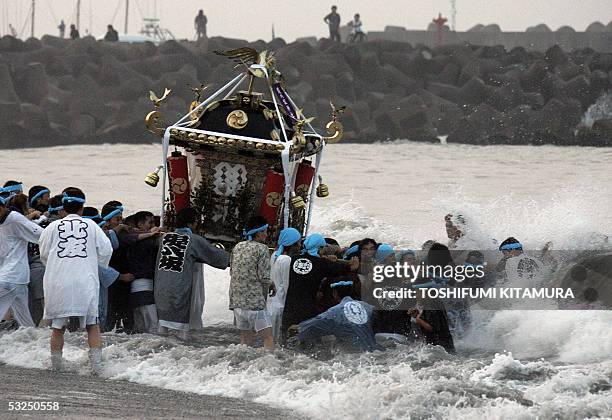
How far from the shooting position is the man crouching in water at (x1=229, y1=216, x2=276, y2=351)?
10953 millimetres

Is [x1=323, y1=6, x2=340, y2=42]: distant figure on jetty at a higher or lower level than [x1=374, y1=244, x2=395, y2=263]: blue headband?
higher

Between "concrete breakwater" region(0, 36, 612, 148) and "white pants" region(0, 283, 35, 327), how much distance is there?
27569 mm

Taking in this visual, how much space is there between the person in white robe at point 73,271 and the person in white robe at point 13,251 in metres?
0.94

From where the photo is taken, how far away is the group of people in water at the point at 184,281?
10.1 metres

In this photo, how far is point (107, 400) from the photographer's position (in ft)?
30.4

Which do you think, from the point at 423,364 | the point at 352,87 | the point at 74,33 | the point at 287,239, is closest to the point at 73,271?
the point at 287,239

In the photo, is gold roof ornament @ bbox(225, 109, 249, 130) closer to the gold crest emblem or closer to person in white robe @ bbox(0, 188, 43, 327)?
the gold crest emblem

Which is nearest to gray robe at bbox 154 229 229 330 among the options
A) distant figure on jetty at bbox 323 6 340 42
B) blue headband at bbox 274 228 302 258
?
blue headband at bbox 274 228 302 258

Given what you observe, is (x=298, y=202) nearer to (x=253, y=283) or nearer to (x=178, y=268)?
(x=178, y=268)

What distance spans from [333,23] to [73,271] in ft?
117

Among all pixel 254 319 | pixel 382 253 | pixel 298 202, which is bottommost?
pixel 254 319

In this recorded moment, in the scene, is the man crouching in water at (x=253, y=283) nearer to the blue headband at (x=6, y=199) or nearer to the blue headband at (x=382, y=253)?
the blue headband at (x=382, y=253)

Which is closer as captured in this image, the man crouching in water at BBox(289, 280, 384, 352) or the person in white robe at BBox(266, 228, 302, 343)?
the man crouching in water at BBox(289, 280, 384, 352)

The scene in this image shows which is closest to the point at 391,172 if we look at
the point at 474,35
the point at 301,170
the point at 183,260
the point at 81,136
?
the point at 81,136
